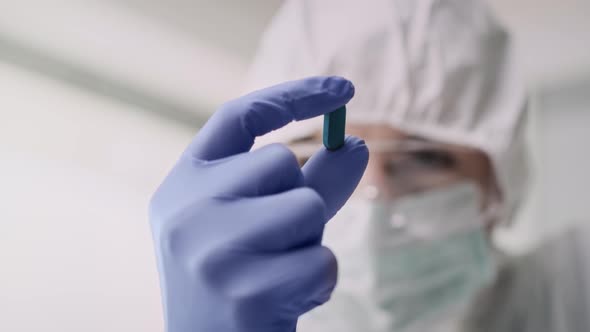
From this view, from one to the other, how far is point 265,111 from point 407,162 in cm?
57

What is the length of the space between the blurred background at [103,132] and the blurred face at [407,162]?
29 cm

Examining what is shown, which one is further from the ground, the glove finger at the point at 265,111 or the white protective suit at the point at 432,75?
the glove finger at the point at 265,111

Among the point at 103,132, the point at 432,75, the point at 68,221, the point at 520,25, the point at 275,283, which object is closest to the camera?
the point at 275,283

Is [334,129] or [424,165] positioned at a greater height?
[334,129]

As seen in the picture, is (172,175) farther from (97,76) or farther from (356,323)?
(356,323)

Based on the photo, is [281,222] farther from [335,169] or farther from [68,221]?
[68,221]

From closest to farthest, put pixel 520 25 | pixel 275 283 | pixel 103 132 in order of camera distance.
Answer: pixel 275 283, pixel 103 132, pixel 520 25

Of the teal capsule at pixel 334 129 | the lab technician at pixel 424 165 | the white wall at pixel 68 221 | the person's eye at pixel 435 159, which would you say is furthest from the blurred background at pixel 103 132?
the person's eye at pixel 435 159

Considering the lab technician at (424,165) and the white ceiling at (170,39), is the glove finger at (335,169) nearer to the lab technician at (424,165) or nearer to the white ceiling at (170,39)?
the lab technician at (424,165)

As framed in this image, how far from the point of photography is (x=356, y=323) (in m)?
0.83

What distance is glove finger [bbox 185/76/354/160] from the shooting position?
38 cm

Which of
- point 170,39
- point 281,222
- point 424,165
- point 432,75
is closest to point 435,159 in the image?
point 424,165

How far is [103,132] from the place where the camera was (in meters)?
0.67

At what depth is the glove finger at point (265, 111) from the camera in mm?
377
